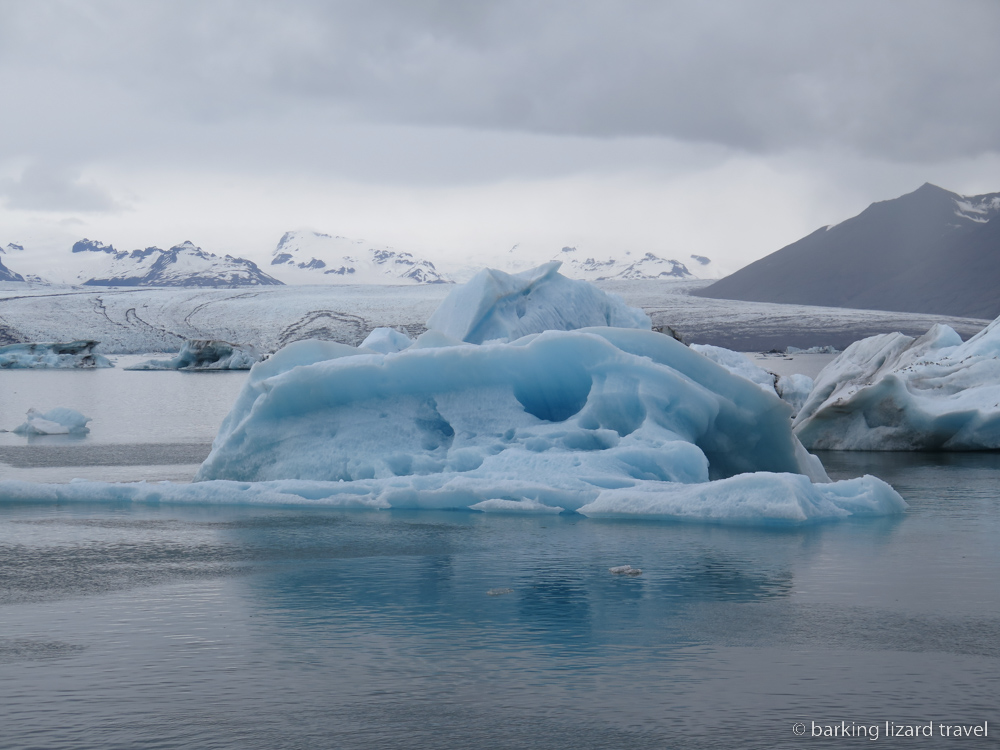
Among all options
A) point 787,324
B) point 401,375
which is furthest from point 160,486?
point 787,324

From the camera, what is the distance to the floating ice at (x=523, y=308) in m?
15.1

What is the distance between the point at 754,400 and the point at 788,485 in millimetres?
2003

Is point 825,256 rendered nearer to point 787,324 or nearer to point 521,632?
point 787,324

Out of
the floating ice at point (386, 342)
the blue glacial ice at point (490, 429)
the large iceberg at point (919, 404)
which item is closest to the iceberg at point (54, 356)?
the floating ice at point (386, 342)

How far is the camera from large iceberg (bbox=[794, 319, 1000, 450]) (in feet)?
44.9

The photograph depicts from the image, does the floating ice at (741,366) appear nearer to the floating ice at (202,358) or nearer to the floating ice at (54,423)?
the floating ice at (54,423)

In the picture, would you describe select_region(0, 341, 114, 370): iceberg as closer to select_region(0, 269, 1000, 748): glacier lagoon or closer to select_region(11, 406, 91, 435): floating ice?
select_region(11, 406, 91, 435): floating ice

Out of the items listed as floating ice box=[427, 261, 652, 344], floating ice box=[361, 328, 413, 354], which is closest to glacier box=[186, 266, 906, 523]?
floating ice box=[361, 328, 413, 354]

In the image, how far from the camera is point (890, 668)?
406 centimetres

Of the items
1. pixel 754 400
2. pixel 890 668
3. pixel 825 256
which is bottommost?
pixel 890 668

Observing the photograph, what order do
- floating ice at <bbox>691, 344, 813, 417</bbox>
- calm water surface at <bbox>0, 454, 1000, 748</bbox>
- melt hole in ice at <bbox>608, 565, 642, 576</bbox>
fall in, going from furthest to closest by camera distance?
floating ice at <bbox>691, 344, 813, 417</bbox> < melt hole in ice at <bbox>608, 565, 642, 576</bbox> < calm water surface at <bbox>0, 454, 1000, 748</bbox>

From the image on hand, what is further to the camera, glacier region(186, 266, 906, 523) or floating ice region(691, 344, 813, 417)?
→ floating ice region(691, 344, 813, 417)

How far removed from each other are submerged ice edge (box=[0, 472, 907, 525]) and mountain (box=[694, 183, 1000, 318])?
313ft

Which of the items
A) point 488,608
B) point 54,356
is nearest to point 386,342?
point 488,608
